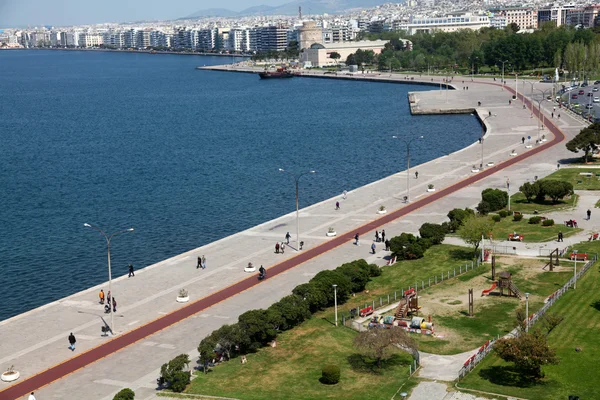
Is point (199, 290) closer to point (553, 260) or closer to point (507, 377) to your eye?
point (507, 377)

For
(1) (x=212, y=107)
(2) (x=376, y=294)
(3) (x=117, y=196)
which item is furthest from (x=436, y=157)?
(1) (x=212, y=107)

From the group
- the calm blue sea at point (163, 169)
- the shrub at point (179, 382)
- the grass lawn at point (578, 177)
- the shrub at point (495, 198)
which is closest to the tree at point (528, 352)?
the shrub at point (179, 382)

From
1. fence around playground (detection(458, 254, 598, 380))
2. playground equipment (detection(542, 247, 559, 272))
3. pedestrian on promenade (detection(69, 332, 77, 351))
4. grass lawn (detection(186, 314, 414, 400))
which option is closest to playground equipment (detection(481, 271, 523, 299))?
fence around playground (detection(458, 254, 598, 380))

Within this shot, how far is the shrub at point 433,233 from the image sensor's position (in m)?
61.5

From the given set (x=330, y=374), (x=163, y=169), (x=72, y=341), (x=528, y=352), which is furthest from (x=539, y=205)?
(x=163, y=169)

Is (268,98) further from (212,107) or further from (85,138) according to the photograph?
(85,138)

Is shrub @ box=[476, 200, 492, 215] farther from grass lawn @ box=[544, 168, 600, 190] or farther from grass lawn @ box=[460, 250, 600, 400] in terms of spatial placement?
grass lawn @ box=[460, 250, 600, 400]

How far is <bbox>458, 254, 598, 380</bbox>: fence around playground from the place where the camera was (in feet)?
129

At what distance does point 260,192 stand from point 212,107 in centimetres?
9522

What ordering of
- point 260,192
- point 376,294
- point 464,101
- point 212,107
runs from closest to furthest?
point 376,294 < point 260,192 < point 464,101 < point 212,107

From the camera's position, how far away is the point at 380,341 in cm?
3962

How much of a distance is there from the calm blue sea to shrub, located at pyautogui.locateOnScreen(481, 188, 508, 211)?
62.0 ft

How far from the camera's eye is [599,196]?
75.4 meters

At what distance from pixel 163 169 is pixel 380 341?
71.6 meters
